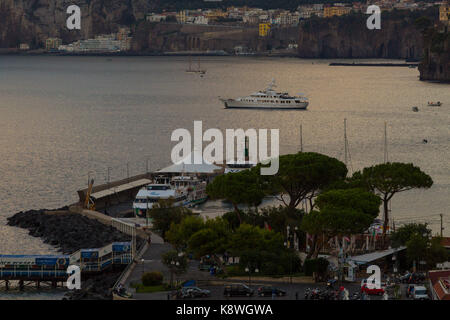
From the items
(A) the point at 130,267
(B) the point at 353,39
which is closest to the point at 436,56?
(B) the point at 353,39

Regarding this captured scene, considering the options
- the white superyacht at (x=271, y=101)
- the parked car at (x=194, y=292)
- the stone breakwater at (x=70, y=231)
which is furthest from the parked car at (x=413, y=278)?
the white superyacht at (x=271, y=101)

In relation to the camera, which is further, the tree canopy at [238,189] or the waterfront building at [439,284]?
the tree canopy at [238,189]

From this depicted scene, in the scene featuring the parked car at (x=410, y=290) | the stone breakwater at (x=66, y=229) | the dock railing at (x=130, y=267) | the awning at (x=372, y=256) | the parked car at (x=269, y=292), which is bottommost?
the stone breakwater at (x=66, y=229)

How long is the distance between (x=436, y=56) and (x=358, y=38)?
275 ft

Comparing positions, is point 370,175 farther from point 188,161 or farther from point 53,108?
point 53,108

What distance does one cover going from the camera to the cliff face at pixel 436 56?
346 feet

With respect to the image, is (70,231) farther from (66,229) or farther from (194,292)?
(194,292)

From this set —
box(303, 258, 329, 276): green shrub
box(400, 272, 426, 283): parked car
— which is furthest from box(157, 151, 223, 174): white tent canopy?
box(400, 272, 426, 283): parked car

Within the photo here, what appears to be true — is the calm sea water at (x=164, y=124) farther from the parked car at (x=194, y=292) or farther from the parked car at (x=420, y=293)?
the parked car at (x=420, y=293)

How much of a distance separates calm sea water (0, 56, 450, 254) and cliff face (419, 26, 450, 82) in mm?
3903

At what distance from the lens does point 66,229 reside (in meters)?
28.0

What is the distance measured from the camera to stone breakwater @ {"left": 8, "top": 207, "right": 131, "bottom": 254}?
85.4ft

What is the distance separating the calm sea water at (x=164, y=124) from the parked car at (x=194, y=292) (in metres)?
9.98

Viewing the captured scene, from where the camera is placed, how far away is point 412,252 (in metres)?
20.4
